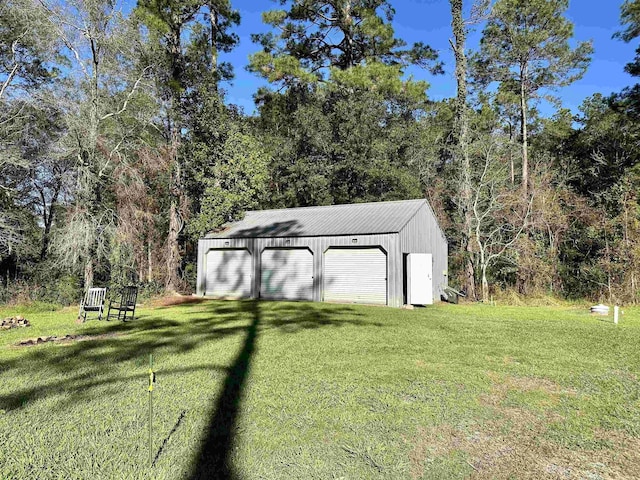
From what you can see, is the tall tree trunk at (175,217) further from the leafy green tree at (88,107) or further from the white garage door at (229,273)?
the leafy green tree at (88,107)

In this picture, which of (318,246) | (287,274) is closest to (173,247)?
(287,274)

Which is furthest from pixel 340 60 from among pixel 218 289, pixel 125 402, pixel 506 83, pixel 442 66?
pixel 125 402

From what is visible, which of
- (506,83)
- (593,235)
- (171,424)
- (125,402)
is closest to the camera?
(171,424)

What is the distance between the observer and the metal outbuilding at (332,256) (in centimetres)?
1392

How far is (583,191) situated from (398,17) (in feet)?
49.6

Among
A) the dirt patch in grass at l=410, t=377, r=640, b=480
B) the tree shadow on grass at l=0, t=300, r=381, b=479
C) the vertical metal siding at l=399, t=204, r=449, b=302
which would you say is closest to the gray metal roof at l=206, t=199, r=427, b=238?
the vertical metal siding at l=399, t=204, r=449, b=302

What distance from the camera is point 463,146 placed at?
1844 centimetres

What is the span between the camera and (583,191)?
21.5 m

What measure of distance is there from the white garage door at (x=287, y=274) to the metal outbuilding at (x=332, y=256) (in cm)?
4

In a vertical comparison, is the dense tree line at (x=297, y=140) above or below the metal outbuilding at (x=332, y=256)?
above

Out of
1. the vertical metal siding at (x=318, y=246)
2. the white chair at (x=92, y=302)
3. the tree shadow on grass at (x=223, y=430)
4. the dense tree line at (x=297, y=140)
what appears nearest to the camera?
the tree shadow on grass at (x=223, y=430)

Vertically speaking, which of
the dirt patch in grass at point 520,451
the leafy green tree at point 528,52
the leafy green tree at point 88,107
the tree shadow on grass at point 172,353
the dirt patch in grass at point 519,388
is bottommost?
the dirt patch in grass at point 520,451

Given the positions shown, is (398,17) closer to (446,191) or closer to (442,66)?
(442,66)

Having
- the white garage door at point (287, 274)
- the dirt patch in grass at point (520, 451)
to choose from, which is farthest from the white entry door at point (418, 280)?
the dirt patch in grass at point (520, 451)
